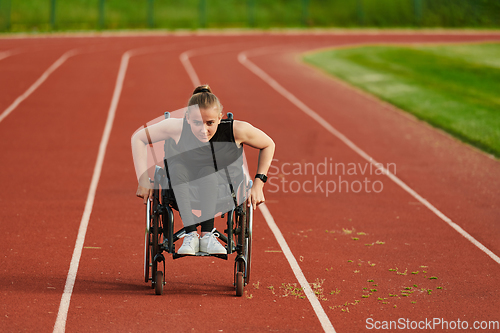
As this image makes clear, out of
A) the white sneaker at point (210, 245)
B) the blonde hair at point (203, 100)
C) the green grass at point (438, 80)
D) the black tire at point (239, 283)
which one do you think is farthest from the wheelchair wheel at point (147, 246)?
the green grass at point (438, 80)

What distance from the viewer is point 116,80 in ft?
57.4

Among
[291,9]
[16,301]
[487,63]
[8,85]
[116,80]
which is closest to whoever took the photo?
[16,301]

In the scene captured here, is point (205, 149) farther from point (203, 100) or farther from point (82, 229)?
point (82, 229)

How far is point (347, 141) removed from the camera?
11492 mm

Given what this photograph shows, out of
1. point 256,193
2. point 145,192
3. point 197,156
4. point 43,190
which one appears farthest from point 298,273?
point 43,190

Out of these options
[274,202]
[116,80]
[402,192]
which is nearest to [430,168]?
[402,192]

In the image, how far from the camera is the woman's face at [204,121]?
456cm

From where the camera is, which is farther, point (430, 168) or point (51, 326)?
point (430, 168)

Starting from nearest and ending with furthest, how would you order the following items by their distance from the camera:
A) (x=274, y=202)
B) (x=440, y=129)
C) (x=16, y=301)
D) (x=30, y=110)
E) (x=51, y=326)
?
(x=51, y=326) → (x=16, y=301) → (x=274, y=202) → (x=440, y=129) → (x=30, y=110)

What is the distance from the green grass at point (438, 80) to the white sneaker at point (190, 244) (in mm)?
7616

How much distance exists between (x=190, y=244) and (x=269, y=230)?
93.9 inches

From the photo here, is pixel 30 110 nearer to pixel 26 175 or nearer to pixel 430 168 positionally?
pixel 26 175

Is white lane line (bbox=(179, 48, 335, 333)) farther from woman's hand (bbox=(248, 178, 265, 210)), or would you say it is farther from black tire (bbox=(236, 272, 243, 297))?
woman's hand (bbox=(248, 178, 265, 210))

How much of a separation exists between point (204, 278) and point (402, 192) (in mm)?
3982
